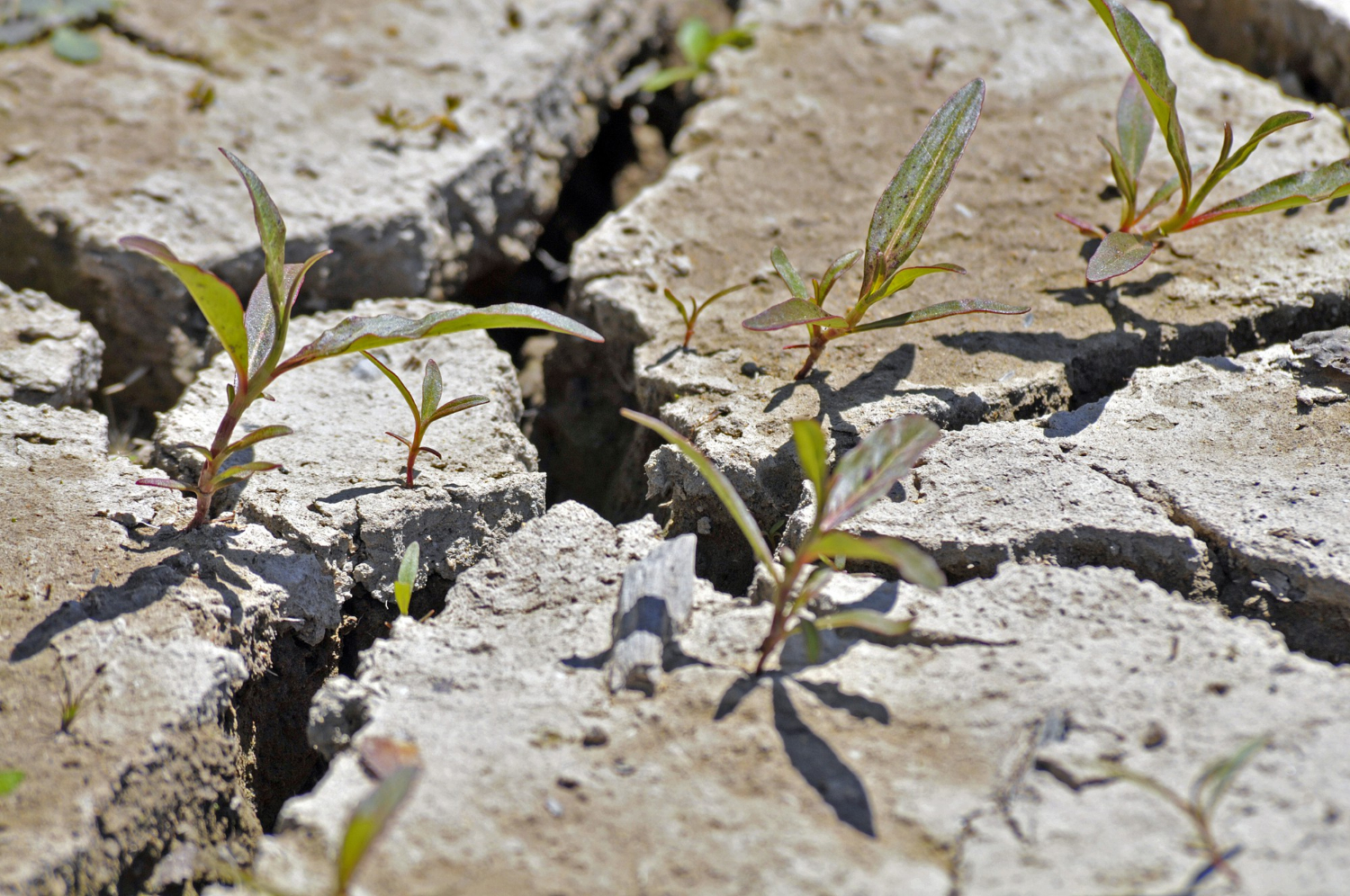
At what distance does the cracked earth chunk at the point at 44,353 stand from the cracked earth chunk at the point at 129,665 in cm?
16

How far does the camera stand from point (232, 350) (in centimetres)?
161

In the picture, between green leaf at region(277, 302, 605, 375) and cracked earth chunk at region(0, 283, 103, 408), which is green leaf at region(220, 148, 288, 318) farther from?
cracked earth chunk at region(0, 283, 103, 408)

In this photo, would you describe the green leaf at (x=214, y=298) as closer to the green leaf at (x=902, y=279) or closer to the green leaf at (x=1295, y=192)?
the green leaf at (x=902, y=279)

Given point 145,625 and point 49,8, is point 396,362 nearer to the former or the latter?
point 145,625

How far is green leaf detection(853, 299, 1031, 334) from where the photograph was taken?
1940 millimetres

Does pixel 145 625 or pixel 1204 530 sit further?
pixel 1204 530

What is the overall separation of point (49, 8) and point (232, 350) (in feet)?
7.55

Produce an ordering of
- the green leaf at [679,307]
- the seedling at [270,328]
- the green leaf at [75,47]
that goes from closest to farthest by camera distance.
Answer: the seedling at [270,328], the green leaf at [679,307], the green leaf at [75,47]

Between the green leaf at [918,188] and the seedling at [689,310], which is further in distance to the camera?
the seedling at [689,310]

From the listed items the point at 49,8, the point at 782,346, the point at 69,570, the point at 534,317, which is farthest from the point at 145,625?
the point at 49,8

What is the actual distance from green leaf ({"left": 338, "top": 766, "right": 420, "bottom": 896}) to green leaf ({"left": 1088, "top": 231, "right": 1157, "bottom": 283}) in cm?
166

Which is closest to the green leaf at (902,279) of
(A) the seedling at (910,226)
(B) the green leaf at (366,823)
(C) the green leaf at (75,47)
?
(A) the seedling at (910,226)

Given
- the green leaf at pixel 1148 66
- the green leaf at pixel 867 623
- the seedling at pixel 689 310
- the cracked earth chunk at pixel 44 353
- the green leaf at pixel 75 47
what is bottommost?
the cracked earth chunk at pixel 44 353

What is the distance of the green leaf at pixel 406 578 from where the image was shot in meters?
1.71
